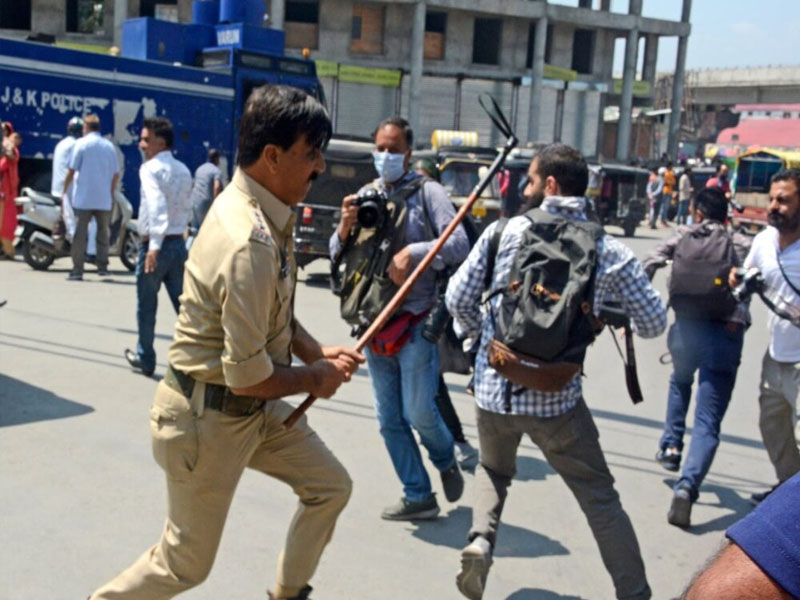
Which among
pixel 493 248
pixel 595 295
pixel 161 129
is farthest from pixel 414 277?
pixel 161 129

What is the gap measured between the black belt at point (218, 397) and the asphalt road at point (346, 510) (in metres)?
1.33

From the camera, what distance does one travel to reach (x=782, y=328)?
16.6 ft

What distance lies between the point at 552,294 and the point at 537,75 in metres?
45.6

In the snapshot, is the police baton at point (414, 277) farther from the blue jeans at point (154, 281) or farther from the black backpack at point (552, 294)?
the blue jeans at point (154, 281)

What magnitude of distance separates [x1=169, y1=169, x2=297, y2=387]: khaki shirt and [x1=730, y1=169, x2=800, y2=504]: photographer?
2854 mm

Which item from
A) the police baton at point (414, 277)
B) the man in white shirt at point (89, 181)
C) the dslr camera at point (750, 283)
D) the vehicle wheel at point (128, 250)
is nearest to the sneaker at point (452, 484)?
the police baton at point (414, 277)

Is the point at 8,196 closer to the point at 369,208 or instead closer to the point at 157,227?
the point at 157,227

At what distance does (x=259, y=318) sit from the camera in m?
2.88

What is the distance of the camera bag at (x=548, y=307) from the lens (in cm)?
364

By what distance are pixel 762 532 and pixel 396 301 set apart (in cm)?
209

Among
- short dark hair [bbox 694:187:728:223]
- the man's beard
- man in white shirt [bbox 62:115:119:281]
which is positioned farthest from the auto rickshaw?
the man's beard

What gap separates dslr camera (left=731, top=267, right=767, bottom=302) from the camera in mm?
5016

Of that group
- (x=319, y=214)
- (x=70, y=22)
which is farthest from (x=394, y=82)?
(x=319, y=214)

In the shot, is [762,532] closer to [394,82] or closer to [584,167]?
[584,167]
